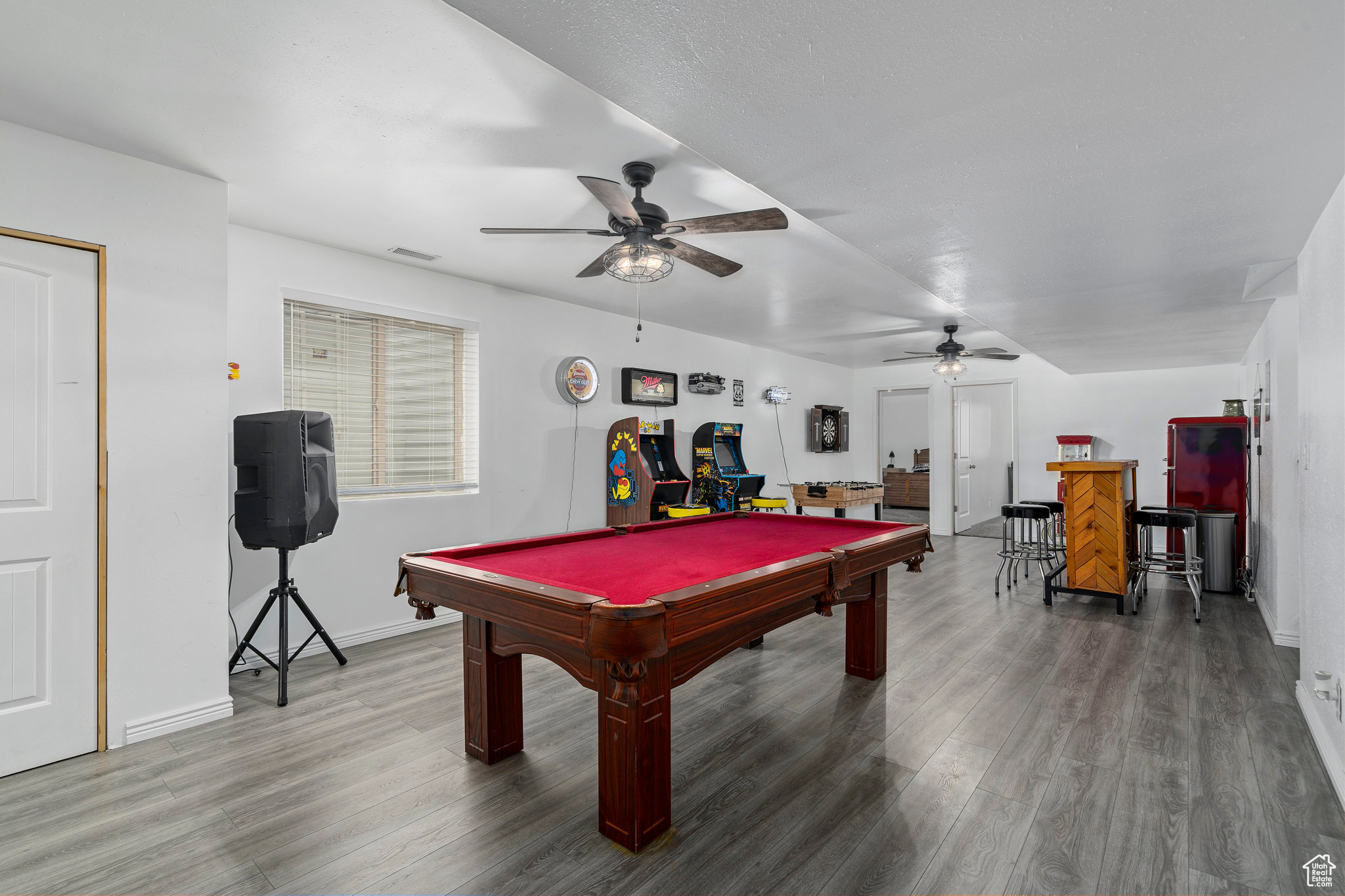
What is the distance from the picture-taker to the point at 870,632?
3330mm

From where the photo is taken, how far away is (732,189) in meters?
2.88

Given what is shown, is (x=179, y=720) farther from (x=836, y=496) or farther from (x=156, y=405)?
(x=836, y=496)

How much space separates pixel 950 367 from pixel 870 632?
3.82 metres

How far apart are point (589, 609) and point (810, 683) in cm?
199

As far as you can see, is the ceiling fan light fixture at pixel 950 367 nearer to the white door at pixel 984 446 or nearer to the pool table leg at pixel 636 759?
the white door at pixel 984 446

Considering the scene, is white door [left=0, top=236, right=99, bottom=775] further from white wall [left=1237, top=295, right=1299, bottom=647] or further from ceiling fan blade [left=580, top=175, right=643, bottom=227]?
white wall [left=1237, top=295, right=1299, bottom=647]

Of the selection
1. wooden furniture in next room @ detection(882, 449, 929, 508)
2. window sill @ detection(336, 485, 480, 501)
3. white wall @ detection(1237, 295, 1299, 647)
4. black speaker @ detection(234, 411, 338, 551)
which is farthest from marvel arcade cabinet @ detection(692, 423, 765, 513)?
wooden furniture in next room @ detection(882, 449, 929, 508)

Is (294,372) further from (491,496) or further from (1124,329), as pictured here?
(1124,329)

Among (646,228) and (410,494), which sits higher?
(646,228)

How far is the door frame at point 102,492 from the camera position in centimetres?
262

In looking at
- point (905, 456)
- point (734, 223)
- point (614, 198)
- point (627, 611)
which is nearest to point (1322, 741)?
point (627, 611)

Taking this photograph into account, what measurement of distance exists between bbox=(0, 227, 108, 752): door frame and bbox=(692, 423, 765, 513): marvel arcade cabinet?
3965 mm

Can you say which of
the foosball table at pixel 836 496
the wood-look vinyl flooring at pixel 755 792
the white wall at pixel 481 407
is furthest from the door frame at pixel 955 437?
the wood-look vinyl flooring at pixel 755 792

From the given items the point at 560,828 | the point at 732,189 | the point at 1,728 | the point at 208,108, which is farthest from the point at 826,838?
the point at 208,108
